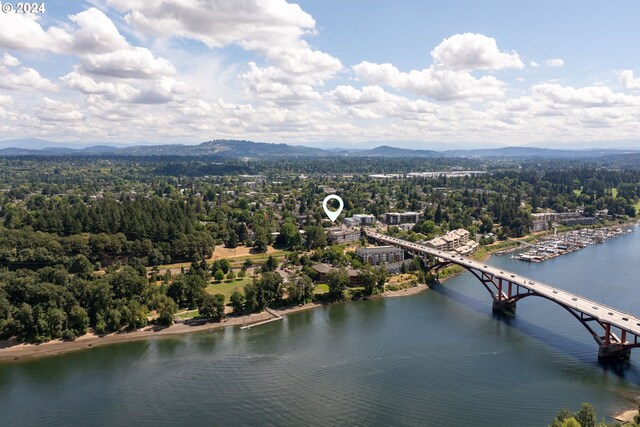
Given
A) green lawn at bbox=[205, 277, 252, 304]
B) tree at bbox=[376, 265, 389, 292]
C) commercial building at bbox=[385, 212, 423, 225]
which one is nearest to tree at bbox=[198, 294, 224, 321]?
green lawn at bbox=[205, 277, 252, 304]

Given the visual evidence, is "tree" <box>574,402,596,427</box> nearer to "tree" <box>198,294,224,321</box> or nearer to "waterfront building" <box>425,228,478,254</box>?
"tree" <box>198,294,224,321</box>

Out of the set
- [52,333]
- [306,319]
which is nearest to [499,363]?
[306,319]

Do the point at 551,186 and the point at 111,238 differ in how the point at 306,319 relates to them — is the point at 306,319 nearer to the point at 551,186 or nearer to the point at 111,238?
the point at 111,238

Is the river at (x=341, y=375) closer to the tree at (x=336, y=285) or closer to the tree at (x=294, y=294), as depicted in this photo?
the tree at (x=294, y=294)

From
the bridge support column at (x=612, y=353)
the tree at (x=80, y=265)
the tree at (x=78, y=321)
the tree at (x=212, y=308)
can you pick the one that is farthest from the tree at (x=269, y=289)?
the bridge support column at (x=612, y=353)

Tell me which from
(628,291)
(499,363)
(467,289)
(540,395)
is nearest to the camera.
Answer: (540,395)
